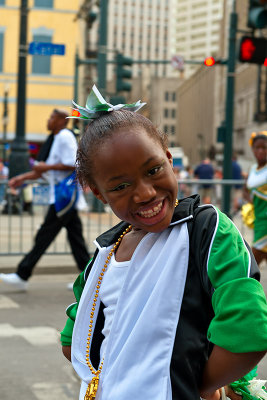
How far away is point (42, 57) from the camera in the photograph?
1320 inches

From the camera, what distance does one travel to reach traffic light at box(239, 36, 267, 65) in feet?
36.6

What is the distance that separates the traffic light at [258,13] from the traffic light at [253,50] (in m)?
0.51

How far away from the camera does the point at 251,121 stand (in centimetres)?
5981

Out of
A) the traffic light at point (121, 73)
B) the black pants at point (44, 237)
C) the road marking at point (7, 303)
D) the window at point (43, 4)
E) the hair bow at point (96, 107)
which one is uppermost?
the window at point (43, 4)

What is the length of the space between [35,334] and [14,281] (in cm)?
183

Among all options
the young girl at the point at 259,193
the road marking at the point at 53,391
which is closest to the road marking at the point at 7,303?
the road marking at the point at 53,391

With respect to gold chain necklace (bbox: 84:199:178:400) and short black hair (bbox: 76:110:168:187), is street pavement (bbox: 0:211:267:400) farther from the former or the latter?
short black hair (bbox: 76:110:168:187)

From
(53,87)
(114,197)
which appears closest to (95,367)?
(114,197)

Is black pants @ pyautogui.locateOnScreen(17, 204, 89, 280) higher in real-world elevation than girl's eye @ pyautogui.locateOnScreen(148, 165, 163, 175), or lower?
lower

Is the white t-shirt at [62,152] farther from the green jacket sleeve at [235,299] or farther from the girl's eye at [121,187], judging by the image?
the green jacket sleeve at [235,299]

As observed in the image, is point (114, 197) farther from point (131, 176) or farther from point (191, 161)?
point (191, 161)

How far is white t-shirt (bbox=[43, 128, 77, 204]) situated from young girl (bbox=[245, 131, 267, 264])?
205 cm

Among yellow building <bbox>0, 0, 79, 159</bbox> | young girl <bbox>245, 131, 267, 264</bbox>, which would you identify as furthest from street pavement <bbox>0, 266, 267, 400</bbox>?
yellow building <bbox>0, 0, 79, 159</bbox>

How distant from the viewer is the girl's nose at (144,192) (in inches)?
66.7
